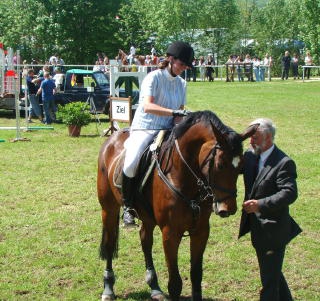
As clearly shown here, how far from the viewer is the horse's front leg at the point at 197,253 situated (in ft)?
17.0

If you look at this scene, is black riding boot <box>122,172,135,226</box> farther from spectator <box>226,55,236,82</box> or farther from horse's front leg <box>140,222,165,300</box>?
spectator <box>226,55,236,82</box>

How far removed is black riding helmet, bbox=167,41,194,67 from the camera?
520 centimetres

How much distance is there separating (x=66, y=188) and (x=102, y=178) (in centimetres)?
429

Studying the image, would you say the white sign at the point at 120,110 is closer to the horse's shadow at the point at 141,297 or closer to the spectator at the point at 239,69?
the horse's shadow at the point at 141,297

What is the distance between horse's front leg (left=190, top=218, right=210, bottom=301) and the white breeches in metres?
0.87

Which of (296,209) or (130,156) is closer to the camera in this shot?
(130,156)

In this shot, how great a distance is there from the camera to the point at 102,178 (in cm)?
627

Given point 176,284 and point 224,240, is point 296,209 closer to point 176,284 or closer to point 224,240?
point 224,240

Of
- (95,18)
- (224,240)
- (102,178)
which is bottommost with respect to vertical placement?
(224,240)

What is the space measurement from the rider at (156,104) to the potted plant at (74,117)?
11047 millimetres

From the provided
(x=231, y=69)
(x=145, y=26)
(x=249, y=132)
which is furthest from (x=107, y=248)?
(x=145, y=26)

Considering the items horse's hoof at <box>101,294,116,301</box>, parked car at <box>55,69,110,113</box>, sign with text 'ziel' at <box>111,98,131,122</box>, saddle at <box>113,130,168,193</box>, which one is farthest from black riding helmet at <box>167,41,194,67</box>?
parked car at <box>55,69,110,113</box>

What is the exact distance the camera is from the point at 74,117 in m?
16.5

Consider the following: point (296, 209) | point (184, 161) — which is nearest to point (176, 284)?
point (184, 161)
